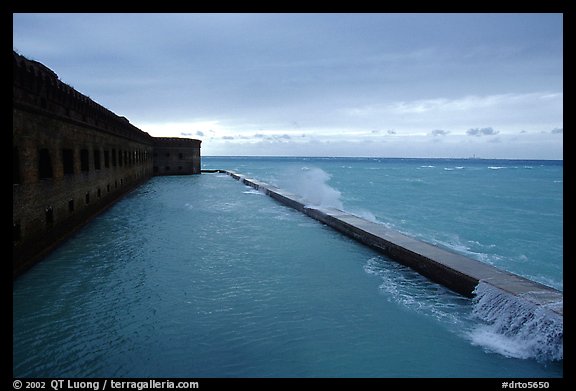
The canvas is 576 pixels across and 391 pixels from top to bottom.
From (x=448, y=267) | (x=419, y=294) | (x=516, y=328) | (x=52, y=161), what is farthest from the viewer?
(x=52, y=161)

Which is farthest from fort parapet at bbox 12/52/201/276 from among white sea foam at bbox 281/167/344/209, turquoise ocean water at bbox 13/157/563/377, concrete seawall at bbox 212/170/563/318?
white sea foam at bbox 281/167/344/209

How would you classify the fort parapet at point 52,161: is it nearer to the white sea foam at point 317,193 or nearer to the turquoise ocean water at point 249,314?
the turquoise ocean water at point 249,314

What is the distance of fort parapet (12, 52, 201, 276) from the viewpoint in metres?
8.12

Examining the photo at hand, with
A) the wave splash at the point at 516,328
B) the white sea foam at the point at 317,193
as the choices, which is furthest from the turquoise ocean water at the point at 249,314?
the white sea foam at the point at 317,193

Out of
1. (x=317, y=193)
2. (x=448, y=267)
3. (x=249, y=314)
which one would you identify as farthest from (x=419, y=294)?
(x=317, y=193)

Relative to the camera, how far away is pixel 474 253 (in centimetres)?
1390

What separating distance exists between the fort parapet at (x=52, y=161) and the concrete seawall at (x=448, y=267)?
9478 millimetres

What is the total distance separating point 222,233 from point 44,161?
6.09 m

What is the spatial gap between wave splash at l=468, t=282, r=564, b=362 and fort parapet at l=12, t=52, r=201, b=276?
31.9 ft

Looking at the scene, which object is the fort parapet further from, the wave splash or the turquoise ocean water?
the wave splash

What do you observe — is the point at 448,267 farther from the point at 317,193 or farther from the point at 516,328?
the point at 317,193

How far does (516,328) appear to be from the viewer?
5820 mm

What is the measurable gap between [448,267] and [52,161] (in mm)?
11309

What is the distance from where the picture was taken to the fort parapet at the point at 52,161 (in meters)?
8.12
